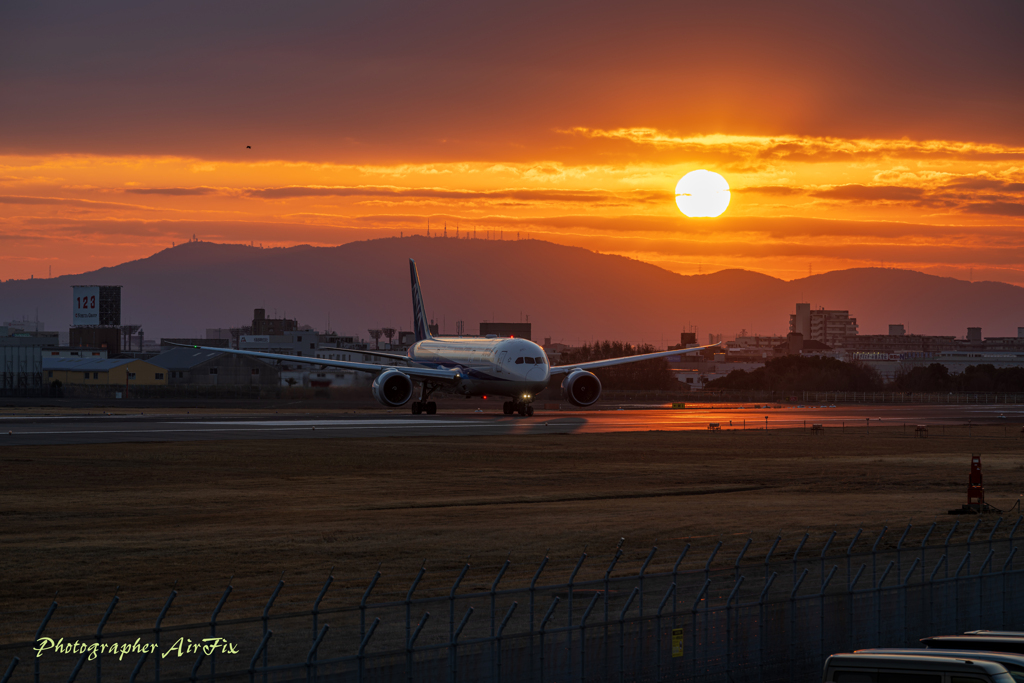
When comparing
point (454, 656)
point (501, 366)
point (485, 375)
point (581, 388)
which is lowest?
point (454, 656)

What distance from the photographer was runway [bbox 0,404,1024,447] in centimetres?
6212

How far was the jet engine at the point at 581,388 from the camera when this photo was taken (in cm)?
8338

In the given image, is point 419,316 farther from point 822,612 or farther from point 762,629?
point 762,629

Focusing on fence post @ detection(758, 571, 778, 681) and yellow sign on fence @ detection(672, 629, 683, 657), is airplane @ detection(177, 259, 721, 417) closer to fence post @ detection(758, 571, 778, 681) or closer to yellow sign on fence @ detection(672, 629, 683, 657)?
fence post @ detection(758, 571, 778, 681)

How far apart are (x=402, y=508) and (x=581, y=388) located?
50.8m

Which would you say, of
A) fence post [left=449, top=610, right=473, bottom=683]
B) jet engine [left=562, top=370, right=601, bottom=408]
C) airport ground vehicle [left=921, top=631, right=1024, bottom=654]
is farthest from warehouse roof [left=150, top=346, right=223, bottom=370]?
airport ground vehicle [left=921, top=631, right=1024, bottom=654]

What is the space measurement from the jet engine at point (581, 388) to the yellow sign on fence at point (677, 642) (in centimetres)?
6856

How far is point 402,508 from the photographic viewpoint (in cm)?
3353

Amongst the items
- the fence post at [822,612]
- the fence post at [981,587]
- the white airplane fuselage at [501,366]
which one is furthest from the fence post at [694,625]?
the white airplane fuselage at [501,366]

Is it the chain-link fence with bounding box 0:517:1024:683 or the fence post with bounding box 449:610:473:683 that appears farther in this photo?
the chain-link fence with bounding box 0:517:1024:683

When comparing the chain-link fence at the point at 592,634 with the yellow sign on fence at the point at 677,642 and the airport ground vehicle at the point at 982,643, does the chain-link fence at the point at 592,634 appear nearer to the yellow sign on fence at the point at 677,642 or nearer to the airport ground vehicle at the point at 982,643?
the yellow sign on fence at the point at 677,642

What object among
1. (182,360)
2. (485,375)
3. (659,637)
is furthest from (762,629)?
(182,360)

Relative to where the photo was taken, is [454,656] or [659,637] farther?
[659,637]

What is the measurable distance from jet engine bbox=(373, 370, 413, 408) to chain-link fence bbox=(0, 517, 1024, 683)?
6334cm
